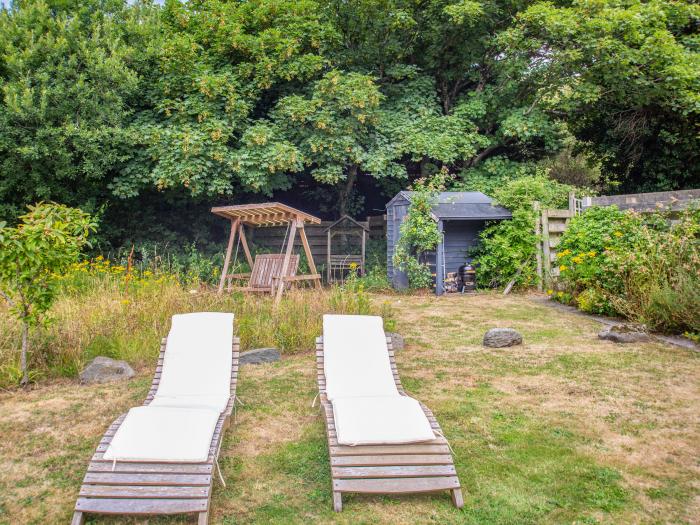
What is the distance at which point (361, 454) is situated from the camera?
3203 mm

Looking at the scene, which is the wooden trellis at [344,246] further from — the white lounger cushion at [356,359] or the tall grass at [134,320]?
the white lounger cushion at [356,359]

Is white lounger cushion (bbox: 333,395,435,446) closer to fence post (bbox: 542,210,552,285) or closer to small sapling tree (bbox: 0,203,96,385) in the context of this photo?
small sapling tree (bbox: 0,203,96,385)

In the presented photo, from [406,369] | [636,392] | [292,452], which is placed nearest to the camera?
[292,452]

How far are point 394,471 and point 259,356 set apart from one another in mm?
3110

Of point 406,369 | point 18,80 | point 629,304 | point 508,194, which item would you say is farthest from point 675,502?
point 18,80

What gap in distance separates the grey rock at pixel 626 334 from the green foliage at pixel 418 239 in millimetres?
4699

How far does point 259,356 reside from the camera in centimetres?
593

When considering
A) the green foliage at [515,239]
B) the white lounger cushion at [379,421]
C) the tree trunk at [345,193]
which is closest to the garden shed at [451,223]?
the green foliage at [515,239]

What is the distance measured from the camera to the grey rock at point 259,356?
5863 millimetres

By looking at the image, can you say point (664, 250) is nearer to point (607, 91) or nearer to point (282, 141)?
point (607, 91)

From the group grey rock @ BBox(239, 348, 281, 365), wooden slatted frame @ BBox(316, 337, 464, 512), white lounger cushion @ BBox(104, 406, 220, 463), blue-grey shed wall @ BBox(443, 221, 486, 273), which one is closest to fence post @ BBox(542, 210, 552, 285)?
blue-grey shed wall @ BBox(443, 221, 486, 273)

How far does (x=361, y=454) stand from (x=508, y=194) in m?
9.14

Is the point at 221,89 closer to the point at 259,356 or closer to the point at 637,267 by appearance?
the point at 259,356

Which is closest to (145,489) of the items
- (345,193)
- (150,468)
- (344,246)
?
(150,468)
